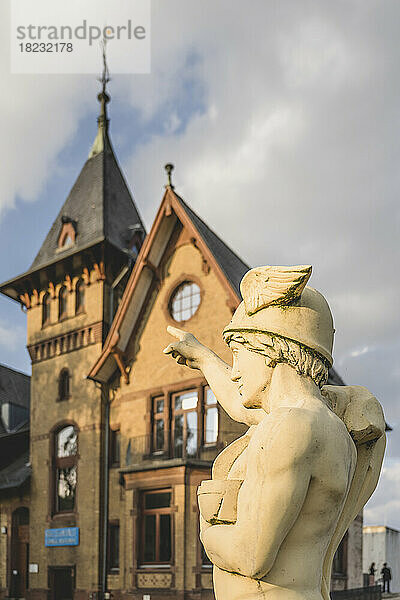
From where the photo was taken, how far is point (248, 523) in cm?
182

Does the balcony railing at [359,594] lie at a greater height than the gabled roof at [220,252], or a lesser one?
lesser

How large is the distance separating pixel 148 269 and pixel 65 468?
7506 mm

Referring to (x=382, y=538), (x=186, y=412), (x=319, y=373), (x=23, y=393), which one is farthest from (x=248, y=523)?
(x=23, y=393)

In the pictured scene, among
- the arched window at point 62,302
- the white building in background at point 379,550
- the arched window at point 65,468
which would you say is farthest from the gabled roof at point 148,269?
the white building in background at point 379,550

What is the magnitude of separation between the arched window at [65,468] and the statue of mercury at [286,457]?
64.4 feet

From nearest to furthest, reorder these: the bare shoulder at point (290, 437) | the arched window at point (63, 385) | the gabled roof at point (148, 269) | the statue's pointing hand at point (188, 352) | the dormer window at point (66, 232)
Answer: the bare shoulder at point (290, 437)
the statue's pointing hand at point (188, 352)
the gabled roof at point (148, 269)
the arched window at point (63, 385)
the dormer window at point (66, 232)

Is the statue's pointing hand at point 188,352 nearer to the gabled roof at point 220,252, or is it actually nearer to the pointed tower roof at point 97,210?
the gabled roof at point 220,252

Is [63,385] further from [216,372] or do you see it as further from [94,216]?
[216,372]

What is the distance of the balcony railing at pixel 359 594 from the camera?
13008mm

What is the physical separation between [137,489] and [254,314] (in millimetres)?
16481

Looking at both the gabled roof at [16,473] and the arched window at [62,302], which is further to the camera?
the arched window at [62,302]

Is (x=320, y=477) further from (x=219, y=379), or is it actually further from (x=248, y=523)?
(x=219, y=379)

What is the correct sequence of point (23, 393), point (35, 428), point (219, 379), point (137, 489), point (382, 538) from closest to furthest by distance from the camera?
point (219, 379) → point (137, 489) → point (35, 428) → point (382, 538) → point (23, 393)

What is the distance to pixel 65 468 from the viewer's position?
69.8 ft
